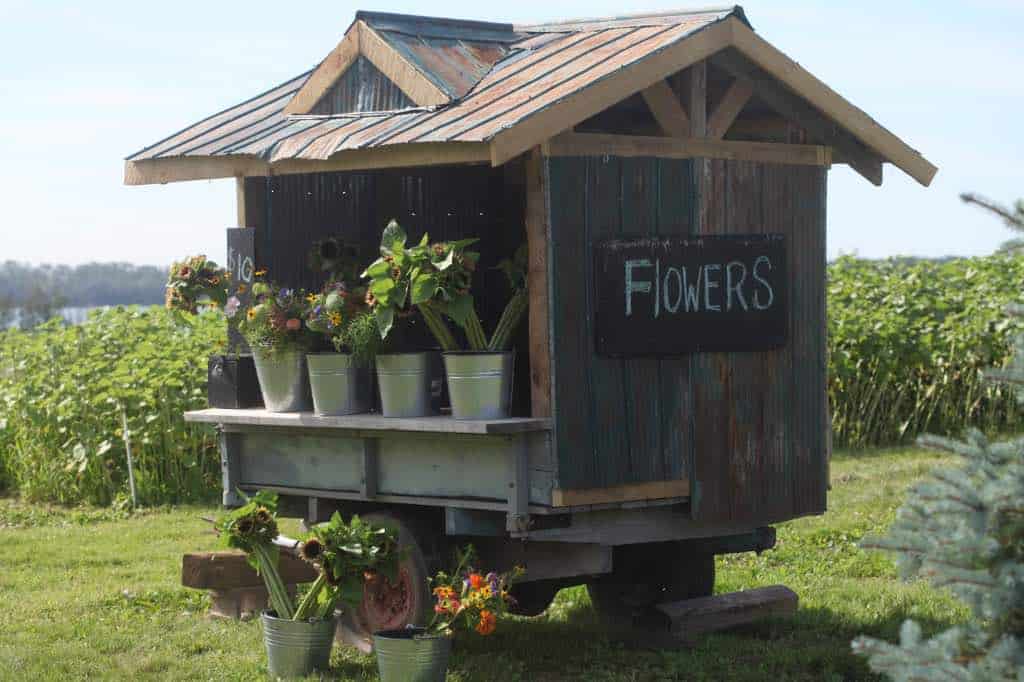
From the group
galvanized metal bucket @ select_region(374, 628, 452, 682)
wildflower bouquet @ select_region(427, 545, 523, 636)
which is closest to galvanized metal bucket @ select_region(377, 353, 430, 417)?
wildflower bouquet @ select_region(427, 545, 523, 636)

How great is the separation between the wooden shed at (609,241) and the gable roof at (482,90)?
0.02 meters

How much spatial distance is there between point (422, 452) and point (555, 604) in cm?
217

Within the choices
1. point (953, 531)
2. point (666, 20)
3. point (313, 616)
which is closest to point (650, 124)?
point (666, 20)

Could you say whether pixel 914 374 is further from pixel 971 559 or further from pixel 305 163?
pixel 971 559

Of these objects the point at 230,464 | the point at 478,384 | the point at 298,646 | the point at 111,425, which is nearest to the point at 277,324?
the point at 230,464

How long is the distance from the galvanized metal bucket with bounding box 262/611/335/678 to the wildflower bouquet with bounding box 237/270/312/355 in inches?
56.3

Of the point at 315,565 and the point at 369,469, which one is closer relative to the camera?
the point at 315,565

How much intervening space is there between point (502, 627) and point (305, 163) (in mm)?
2717

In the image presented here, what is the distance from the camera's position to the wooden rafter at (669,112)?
6844mm

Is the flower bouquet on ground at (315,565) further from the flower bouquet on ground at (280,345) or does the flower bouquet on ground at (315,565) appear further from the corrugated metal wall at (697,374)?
the corrugated metal wall at (697,374)

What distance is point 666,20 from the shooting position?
23.4ft

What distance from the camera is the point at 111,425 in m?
12.9

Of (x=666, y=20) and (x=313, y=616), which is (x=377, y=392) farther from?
(x=666, y=20)

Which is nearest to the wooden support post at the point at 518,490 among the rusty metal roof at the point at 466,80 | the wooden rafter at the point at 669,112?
the rusty metal roof at the point at 466,80
